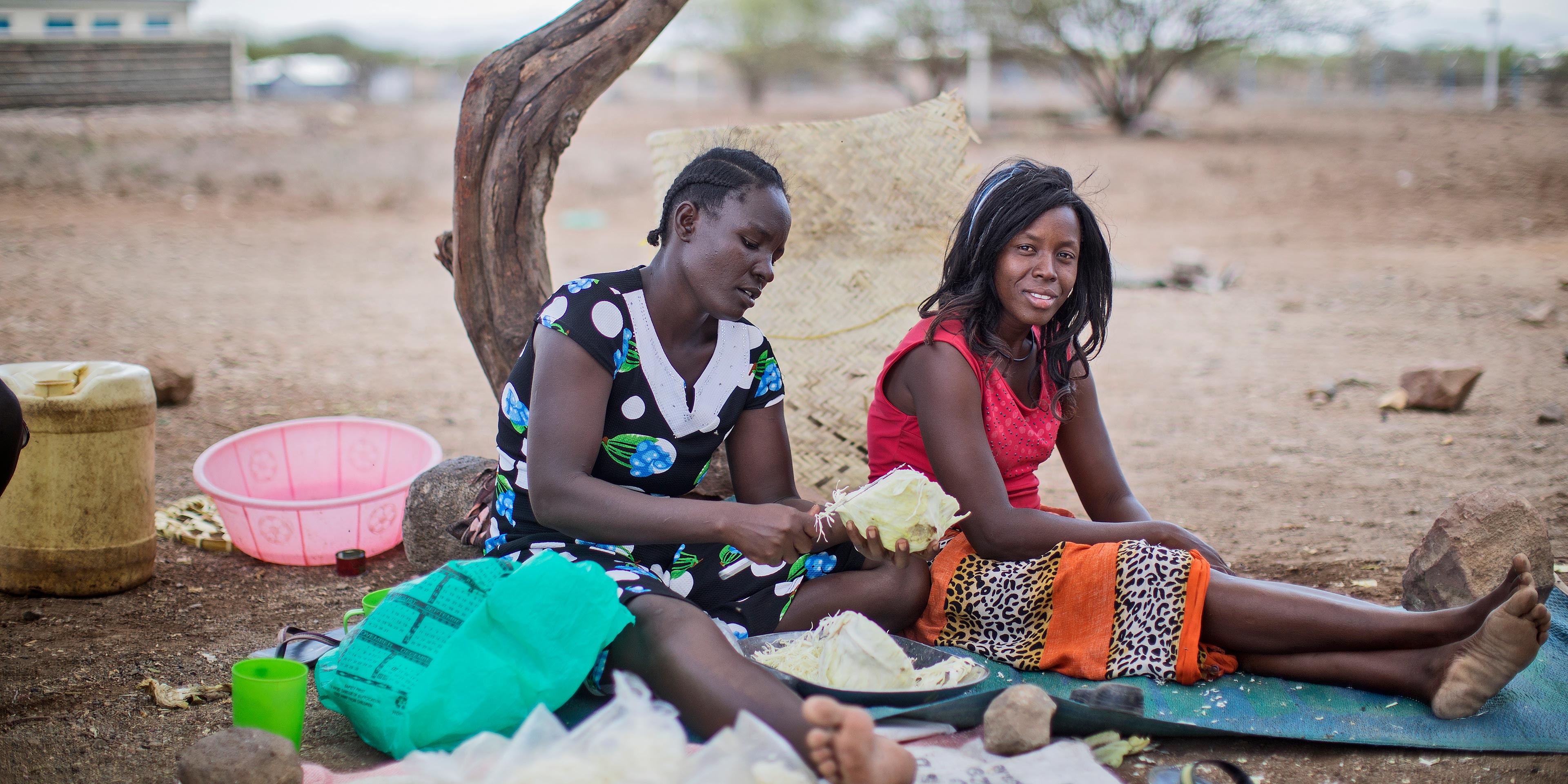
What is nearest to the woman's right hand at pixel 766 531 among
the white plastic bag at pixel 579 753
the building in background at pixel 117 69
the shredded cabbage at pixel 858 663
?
the shredded cabbage at pixel 858 663

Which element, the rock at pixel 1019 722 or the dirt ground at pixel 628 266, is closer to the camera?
the rock at pixel 1019 722

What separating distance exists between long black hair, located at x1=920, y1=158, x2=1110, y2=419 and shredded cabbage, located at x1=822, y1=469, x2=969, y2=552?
474mm

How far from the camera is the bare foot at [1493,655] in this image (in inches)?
87.7

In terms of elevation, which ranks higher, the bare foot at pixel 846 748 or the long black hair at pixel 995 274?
the long black hair at pixel 995 274

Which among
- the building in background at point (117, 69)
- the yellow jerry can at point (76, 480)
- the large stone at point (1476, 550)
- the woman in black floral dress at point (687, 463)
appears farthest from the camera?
the building in background at point (117, 69)

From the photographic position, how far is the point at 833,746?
186 centimetres

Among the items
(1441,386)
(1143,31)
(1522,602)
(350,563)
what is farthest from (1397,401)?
(1143,31)

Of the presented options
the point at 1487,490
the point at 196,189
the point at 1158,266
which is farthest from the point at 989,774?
the point at 196,189

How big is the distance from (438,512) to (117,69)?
15.4m

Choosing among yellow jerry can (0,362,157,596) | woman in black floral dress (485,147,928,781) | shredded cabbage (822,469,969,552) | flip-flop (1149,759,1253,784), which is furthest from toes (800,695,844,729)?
yellow jerry can (0,362,157,596)

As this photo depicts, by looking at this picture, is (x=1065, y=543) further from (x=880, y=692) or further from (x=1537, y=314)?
(x=1537, y=314)

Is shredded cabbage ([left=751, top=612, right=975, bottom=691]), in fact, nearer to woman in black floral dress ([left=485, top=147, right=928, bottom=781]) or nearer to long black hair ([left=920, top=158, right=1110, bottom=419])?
woman in black floral dress ([left=485, top=147, right=928, bottom=781])

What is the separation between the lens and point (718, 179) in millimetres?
2471

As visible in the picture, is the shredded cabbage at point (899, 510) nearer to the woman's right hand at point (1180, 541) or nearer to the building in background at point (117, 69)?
the woman's right hand at point (1180, 541)
